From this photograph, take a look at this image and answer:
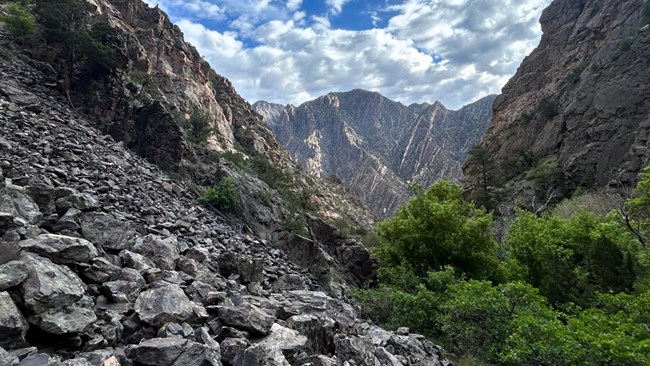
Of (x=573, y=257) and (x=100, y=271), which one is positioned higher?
(x=100, y=271)

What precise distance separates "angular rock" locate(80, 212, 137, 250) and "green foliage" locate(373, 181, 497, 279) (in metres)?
14.1

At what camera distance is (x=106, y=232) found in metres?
7.21

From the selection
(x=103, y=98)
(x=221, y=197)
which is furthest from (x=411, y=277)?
(x=103, y=98)

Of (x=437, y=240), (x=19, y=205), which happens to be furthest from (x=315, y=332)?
(x=437, y=240)

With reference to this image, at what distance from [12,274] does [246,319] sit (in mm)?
2806

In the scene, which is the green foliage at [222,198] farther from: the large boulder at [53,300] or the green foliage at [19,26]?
the green foliage at [19,26]

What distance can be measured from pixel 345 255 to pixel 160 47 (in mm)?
58270

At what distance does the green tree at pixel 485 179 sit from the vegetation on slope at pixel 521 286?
21.4 m

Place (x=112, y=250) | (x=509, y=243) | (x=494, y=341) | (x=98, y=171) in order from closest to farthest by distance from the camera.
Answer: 1. (x=112, y=250)
2. (x=494, y=341)
3. (x=98, y=171)
4. (x=509, y=243)

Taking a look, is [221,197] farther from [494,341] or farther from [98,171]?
[494,341]

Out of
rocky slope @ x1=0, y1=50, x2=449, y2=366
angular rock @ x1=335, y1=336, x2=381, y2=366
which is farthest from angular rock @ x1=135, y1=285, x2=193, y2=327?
angular rock @ x1=335, y1=336, x2=381, y2=366

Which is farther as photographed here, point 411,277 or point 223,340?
point 411,277

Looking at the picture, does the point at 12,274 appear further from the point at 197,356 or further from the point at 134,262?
the point at 134,262

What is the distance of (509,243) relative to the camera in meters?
19.0
